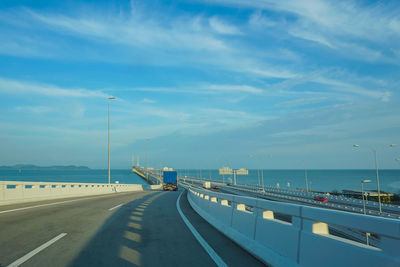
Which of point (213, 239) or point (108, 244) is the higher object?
point (108, 244)

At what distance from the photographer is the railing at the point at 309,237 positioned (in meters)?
3.60

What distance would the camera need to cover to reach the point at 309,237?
16.1ft

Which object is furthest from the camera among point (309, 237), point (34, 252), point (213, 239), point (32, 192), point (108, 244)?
point (32, 192)

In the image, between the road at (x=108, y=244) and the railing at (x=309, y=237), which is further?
the road at (x=108, y=244)

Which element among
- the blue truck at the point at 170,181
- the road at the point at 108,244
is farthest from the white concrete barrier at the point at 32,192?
the blue truck at the point at 170,181

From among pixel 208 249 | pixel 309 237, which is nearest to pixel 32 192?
pixel 208 249

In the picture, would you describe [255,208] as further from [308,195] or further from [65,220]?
[308,195]

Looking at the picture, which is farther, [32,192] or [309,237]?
[32,192]

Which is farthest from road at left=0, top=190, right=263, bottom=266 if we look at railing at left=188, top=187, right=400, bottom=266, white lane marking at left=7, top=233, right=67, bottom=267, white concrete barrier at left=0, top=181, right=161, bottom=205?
white concrete barrier at left=0, top=181, right=161, bottom=205

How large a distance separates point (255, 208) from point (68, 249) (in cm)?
436

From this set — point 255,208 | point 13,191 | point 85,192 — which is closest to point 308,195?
point 85,192

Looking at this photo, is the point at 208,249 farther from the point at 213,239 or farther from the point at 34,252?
the point at 34,252

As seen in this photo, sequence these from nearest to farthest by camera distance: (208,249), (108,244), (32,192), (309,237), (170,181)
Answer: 1. (309,237)
2. (208,249)
3. (108,244)
4. (32,192)
5. (170,181)

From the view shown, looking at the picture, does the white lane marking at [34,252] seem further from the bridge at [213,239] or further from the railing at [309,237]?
the railing at [309,237]
